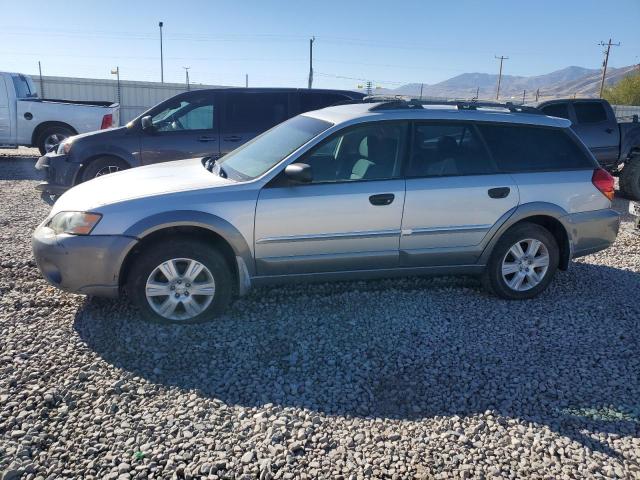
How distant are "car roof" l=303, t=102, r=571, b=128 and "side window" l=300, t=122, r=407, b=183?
0.09m

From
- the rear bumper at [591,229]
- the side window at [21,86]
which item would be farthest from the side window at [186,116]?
the side window at [21,86]

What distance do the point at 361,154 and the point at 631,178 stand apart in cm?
789

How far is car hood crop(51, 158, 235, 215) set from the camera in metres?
3.98

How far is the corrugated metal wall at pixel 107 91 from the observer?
2077 cm

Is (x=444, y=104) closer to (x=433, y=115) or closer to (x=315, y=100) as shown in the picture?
(x=433, y=115)

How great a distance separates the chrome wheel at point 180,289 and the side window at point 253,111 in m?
4.04

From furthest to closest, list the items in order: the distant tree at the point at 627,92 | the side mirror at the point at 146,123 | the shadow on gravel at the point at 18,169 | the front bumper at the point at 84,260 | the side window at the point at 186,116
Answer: the distant tree at the point at 627,92 → the shadow on gravel at the point at 18,169 → the side window at the point at 186,116 → the side mirror at the point at 146,123 → the front bumper at the point at 84,260

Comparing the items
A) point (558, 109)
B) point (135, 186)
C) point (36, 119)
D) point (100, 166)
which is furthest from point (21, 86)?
point (558, 109)

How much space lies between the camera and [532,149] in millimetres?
4770

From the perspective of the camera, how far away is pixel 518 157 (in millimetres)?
4715

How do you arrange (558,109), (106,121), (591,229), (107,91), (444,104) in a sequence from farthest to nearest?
(107,91) → (106,121) → (558,109) → (444,104) → (591,229)

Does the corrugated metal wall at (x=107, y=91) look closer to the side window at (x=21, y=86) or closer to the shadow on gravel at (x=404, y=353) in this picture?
the side window at (x=21, y=86)

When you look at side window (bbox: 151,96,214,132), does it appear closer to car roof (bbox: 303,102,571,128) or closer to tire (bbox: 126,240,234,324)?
car roof (bbox: 303,102,571,128)

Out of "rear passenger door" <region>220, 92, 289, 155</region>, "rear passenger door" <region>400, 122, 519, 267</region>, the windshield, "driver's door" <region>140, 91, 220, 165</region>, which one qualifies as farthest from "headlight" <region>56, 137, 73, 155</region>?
"rear passenger door" <region>400, 122, 519, 267</region>
